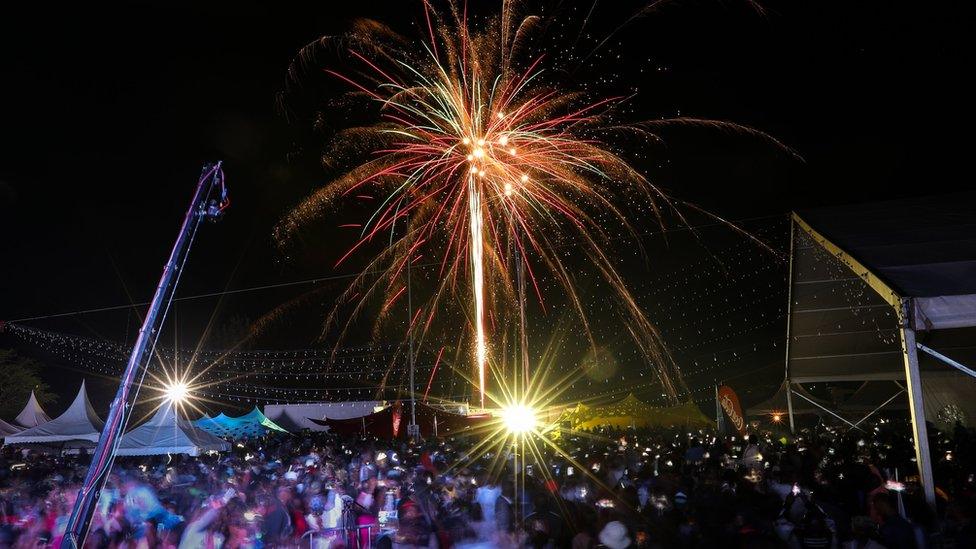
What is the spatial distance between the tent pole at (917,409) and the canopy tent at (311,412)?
120ft

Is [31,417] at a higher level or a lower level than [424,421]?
higher

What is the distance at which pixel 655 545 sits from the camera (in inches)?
257

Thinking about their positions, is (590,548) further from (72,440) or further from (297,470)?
(72,440)

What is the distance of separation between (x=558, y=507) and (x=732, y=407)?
12.0 m

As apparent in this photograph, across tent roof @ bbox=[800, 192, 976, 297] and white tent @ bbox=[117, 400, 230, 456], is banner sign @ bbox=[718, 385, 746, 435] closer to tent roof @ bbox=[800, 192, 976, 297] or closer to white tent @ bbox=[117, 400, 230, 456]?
tent roof @ bbox=[800, 192, 976, 297]

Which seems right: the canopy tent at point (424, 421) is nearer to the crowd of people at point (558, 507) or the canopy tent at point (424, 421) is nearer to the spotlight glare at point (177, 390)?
the crowd of people at point (558, 507)

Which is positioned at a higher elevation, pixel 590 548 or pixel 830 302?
pixel 830 302

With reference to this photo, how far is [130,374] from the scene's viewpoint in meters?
6.37

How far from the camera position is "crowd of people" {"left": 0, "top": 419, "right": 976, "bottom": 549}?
21.7 feet

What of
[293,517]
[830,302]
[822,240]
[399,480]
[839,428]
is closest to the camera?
[293,517]

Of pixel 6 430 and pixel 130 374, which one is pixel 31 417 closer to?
pixel 6 430

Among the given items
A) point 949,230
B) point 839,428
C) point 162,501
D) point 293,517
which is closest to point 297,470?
point 162,501

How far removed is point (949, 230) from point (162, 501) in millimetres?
12696

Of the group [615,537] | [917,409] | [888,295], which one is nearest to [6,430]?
[615,537]
